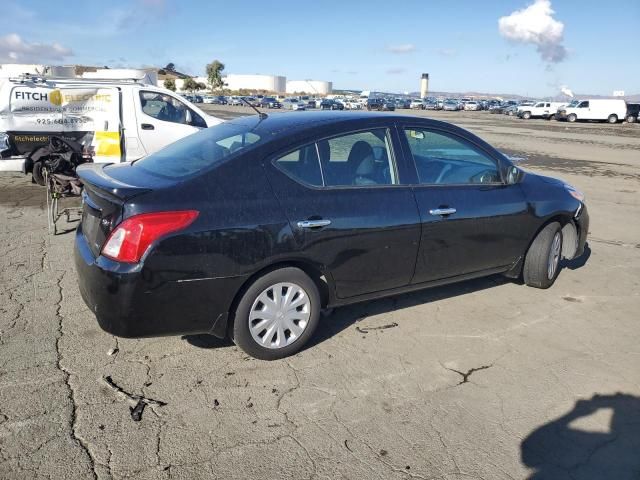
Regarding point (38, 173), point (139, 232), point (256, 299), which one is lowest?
point (256, 299)

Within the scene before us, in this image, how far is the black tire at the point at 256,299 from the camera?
340cm

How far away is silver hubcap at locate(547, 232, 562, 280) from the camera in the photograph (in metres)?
5.02

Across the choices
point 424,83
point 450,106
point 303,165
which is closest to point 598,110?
point 450,106

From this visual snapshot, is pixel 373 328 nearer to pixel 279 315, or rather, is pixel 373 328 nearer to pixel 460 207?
pixel 279 315

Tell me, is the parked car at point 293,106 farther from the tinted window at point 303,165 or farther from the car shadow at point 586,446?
the car shadow at point 586,446

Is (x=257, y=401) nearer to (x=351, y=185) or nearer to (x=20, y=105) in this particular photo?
(x=351, y=185)

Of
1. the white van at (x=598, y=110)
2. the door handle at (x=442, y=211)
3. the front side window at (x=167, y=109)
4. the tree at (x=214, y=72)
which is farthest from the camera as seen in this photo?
the tree at (x=214, y=72)

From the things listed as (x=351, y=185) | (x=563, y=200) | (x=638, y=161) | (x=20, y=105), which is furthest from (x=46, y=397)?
(x=638, y=161)

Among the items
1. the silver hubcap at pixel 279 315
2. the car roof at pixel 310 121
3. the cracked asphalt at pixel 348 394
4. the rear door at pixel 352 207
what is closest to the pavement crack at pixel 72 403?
the cracked asphalt at pixel 348 394

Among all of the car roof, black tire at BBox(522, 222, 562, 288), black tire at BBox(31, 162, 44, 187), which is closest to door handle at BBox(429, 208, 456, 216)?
the car roof

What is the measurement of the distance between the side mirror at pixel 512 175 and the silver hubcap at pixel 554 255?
29.0 inches

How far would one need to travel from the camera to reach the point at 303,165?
3637 millimetres

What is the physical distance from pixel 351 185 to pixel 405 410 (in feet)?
5.15

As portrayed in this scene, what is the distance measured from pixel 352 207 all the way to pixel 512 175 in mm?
1850
